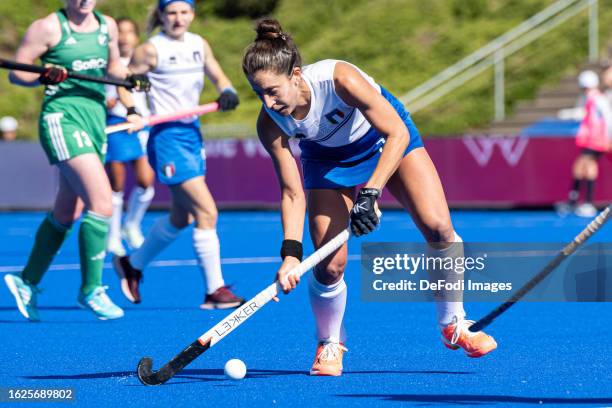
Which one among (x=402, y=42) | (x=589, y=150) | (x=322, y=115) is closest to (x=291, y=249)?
(x=322, y=115)

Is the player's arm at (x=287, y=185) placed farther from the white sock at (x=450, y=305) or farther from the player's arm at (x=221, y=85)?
the player's arm at (x=221, y=85)

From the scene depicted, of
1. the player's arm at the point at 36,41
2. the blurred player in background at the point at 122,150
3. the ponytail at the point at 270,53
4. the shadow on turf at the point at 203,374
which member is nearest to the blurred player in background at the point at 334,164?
the ponytail at the point at 270,53

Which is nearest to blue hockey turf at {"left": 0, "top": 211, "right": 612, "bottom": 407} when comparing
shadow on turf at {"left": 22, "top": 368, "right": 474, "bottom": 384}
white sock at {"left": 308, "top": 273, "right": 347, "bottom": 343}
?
shadow on turf at {"left": 22, "top": 368, "right": 474, "bottom": 384}

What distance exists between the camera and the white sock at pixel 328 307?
18.5ft

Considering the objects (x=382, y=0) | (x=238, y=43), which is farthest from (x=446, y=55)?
(x=238, y=43)

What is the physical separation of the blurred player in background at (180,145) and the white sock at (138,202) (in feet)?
9.49

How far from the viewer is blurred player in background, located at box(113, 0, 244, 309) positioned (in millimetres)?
8000

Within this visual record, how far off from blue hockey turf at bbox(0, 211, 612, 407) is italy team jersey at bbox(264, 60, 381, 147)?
1.01 meters

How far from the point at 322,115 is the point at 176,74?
3.16 m

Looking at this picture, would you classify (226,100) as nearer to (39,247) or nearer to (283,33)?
(39,247)

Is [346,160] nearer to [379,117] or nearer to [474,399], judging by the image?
[379,117]

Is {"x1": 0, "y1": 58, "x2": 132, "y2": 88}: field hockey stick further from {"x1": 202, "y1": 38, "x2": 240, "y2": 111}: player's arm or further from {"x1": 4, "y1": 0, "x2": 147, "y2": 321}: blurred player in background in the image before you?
{"x1": 202, "y1": 38, "x2": 240, "y2": 111}: player's arm

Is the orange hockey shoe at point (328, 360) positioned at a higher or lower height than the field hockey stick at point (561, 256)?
lower

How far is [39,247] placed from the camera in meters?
7.59
